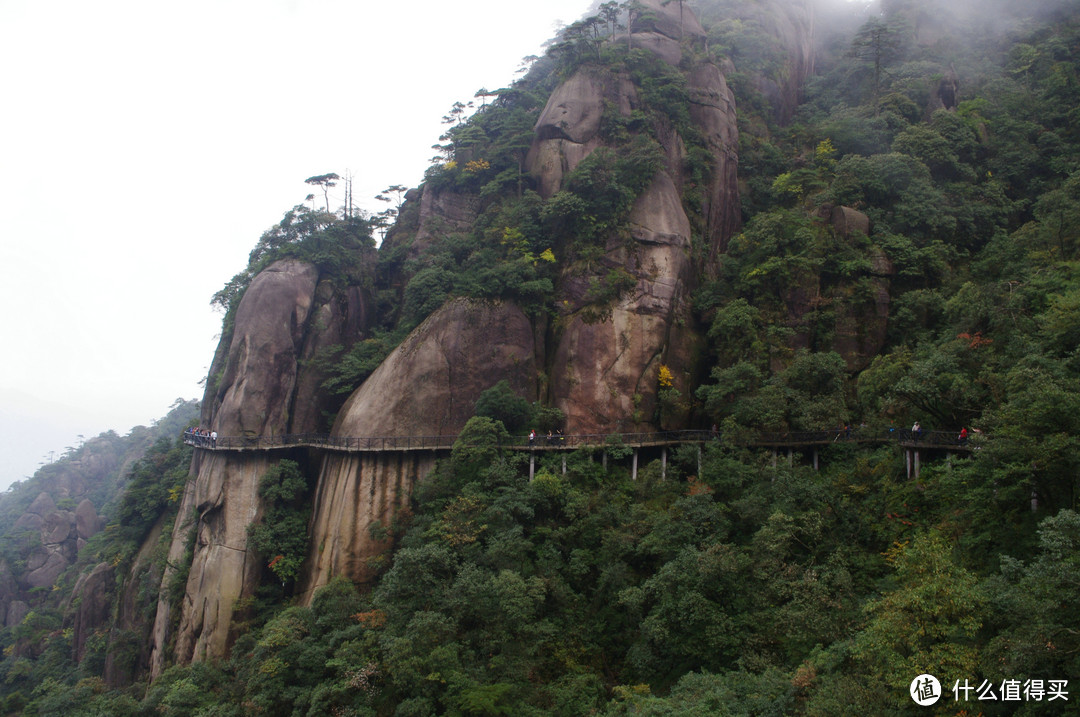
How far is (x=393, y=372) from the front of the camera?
92.0 feet

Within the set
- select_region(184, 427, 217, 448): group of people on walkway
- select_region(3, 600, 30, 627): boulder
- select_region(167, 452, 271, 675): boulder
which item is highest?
select_region(184, 427, 217, 448): group of people on walkway

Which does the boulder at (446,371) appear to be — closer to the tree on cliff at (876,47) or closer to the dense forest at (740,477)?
the dense forest at (740,477)

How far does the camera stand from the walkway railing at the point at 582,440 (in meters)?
22.0

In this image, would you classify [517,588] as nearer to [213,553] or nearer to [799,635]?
[799,635]

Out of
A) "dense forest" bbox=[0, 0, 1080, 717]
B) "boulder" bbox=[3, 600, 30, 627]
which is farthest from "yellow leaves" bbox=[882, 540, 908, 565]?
"boulder" bbox=[3, 600, 30, 627]

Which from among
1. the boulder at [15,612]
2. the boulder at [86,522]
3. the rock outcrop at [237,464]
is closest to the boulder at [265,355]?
the rock outcrop at [237,464]

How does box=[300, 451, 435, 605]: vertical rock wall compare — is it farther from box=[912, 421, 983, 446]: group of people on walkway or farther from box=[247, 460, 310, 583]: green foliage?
box=[912, 421, 983, 446]: group of people on walkway

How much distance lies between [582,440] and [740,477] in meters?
6.90

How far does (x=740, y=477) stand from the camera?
72.4ft

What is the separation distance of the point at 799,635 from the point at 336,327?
2673 cm

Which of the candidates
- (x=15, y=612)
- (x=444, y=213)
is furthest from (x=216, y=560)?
(x=15, y=612)

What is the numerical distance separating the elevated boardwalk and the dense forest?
0.54 meters

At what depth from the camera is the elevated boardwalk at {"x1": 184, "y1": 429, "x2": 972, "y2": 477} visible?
21703mm

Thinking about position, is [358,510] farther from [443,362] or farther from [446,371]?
[443,362]
